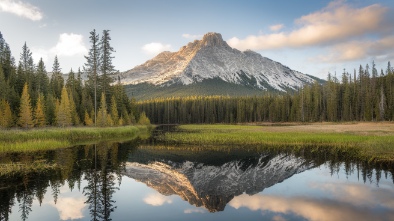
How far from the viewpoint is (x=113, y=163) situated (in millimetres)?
24688

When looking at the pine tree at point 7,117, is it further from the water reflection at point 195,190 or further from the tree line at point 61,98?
the water reflection at point 195,190

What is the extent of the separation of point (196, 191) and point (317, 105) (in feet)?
361

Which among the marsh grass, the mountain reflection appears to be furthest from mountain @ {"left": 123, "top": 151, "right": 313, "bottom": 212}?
the marsh grass

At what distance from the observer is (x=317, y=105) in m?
115

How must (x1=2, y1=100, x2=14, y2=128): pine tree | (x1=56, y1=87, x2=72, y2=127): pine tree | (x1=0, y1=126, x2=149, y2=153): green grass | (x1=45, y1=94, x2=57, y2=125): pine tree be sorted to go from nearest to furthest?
1. (x1=0, y1=126, x2=149, y2=153): green grass
2. (x1=2, y1=100, x2=14, y2=128): pine tree
3. (x1=56, y1=87, x2=72, y2=127): pine tree
4. (x1=45, y1=94, x2=57, y2=125): pine tree

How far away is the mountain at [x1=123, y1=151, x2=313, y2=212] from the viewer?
621 inches

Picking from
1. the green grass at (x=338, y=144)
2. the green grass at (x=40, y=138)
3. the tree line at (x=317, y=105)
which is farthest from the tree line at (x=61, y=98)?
the tree line at (x=317, y=105)

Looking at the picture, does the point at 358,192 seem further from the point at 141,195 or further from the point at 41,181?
the point at 41,181

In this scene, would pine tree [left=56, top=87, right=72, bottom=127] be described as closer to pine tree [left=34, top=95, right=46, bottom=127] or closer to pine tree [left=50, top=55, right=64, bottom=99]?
pine tree [left=34, top=95, right=46, bottom=127]

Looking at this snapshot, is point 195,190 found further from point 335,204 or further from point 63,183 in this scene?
point 63,183

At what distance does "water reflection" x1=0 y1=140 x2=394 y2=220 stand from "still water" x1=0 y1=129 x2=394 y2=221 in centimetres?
4

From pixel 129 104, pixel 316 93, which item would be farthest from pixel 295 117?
pixel 129 104

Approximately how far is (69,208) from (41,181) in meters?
5.21

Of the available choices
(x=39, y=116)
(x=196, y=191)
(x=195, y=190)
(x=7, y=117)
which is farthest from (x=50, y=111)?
(x=196, y=191)
